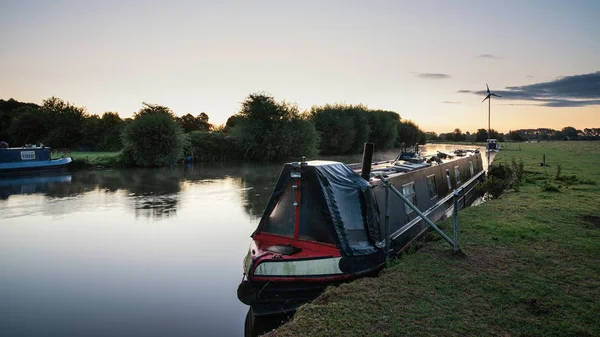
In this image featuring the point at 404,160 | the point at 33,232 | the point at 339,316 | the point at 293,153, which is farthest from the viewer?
the point at 293,153

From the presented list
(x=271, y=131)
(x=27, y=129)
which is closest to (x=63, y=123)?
(x=27, y=129)

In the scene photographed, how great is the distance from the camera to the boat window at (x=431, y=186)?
1099 cm

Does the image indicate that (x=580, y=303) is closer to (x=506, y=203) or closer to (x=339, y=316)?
(x=339, y=316)

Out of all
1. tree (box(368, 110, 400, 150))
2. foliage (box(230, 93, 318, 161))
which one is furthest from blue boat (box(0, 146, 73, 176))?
tree (box(368, 110, 400, 150))

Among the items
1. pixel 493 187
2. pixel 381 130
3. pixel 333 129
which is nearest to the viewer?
pixel 493 187

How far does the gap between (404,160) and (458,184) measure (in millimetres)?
3426

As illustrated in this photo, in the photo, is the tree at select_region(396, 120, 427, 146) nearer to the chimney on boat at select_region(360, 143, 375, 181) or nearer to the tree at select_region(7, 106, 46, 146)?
the tree at select_region(7, 106, 46, 146)

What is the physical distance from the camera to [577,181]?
54.9 feet

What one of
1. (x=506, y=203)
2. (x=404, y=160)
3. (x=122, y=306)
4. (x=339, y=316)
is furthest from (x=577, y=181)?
(x=122, y=306)

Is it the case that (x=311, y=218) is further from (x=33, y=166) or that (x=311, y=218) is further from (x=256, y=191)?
(x=33, y=166)

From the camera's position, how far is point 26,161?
89.7ft

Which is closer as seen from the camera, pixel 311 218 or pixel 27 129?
pixel 311 218

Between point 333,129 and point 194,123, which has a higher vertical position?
point 194,123

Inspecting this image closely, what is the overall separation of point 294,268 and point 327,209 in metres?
1.11
